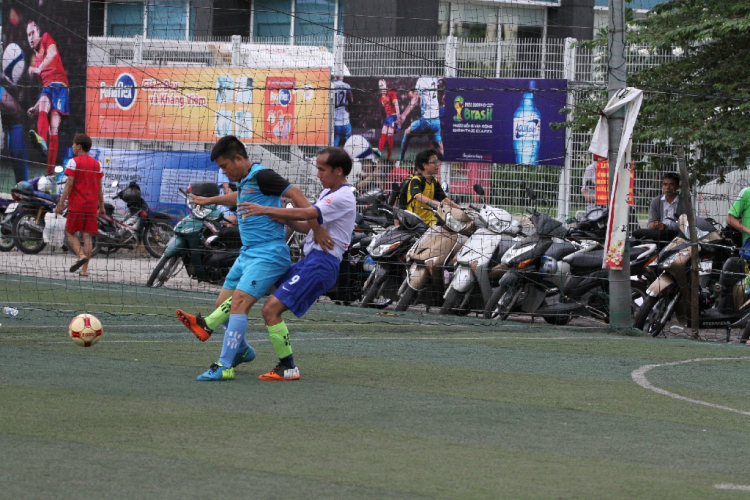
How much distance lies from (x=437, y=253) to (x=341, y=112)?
853 cm

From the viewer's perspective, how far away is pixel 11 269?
63.2 ft

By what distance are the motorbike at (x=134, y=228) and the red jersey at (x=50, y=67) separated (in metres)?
3.65

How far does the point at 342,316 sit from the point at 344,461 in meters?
8.03

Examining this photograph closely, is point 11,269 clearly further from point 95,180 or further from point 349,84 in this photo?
point 349,84

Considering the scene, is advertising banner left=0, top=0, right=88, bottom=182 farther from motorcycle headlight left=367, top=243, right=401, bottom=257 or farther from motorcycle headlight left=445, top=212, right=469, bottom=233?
motorcycle headlight left=445, top=212, right=469, bottom=233

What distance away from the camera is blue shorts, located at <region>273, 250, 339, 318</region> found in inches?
328

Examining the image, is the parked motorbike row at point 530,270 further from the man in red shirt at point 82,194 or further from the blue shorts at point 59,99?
the blue shorts at point 59,99

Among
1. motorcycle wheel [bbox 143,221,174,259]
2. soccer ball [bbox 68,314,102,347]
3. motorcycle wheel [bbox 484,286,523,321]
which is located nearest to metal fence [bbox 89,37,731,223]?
motorcycle wheel [bbox 143,221,174,259]

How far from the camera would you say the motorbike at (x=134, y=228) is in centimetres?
2111

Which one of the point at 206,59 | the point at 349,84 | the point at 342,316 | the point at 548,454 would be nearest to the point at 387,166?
the point at 349,84

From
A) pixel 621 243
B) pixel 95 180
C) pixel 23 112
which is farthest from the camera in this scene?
pixel 23 112

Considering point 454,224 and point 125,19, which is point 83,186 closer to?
point 454,224

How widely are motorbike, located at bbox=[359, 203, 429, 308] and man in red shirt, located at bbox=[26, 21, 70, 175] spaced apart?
989 centimetres

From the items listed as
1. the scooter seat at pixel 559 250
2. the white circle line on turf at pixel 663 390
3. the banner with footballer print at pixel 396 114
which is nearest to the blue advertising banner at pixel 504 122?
the banner with footballer print at pixel 396 114
